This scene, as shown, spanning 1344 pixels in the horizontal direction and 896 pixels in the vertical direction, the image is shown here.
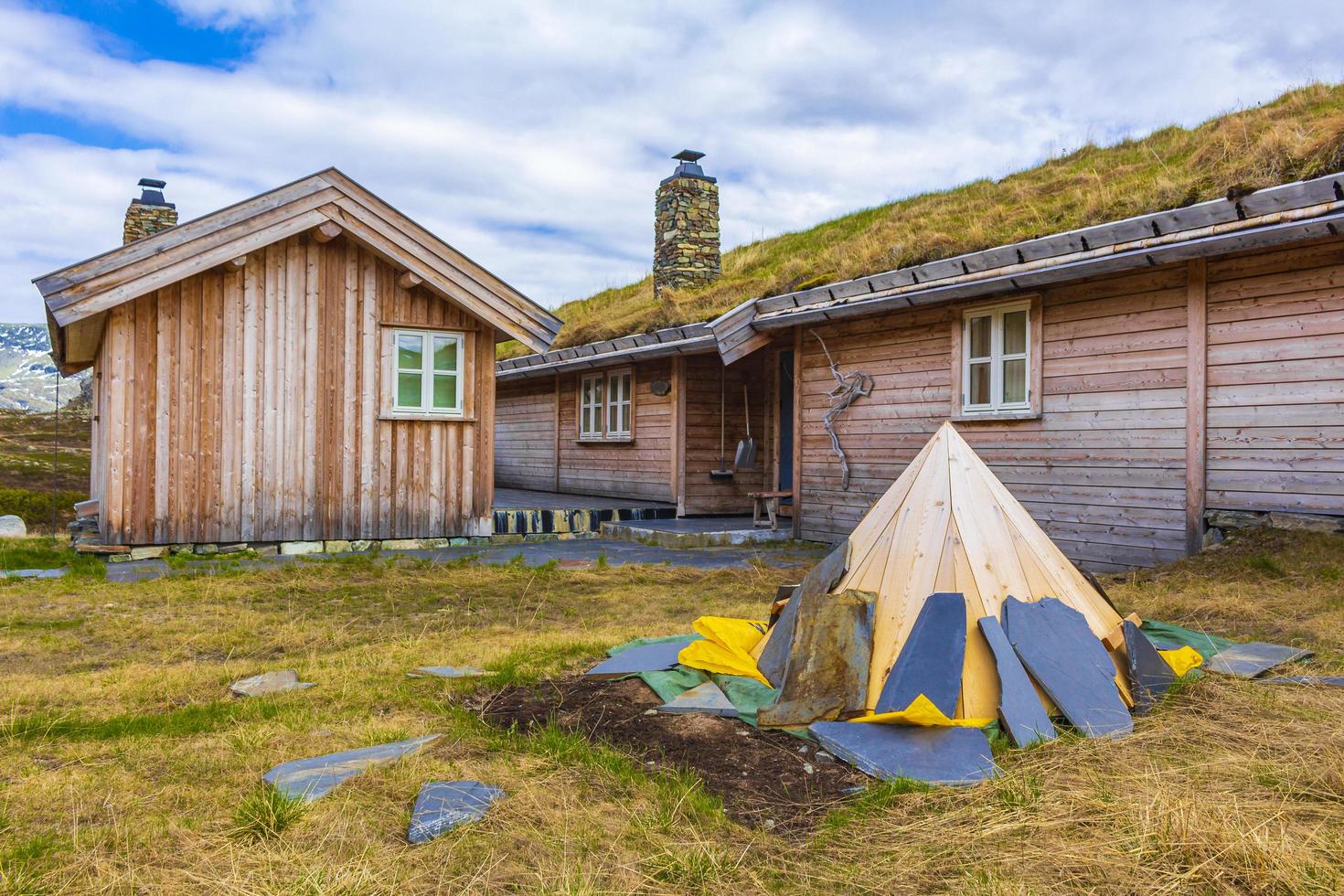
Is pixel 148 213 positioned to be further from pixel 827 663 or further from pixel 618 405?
pixel 827 663

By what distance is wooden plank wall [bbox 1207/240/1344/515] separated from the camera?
23.9 ft

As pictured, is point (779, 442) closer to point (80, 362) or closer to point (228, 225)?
point (228, 225)

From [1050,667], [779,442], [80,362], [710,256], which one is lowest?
[1050,667]

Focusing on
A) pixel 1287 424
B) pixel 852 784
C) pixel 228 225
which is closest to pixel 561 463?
pixel 228 225

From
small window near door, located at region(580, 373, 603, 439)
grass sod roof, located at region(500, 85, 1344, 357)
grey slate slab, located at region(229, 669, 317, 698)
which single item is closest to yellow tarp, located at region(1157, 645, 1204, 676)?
grey slate slab, located at region(229, 669, 317, 698)

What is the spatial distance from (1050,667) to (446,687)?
2797 mm

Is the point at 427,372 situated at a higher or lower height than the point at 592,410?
higher

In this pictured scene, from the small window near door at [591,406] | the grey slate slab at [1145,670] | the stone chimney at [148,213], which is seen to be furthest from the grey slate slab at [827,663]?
the stone chimney at [148,213]

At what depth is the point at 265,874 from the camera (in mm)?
2598

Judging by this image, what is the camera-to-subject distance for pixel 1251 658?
4.93 m

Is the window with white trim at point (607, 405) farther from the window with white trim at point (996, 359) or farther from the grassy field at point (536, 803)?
the grassy field at point (536, 803)

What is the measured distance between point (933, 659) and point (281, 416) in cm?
849

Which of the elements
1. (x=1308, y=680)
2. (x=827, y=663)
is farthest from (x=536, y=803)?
(x=1308, y=680)

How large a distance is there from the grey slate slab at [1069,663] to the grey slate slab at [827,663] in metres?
0.65
